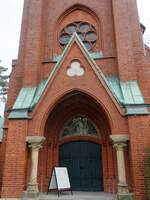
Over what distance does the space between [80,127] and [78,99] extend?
53.7 inches

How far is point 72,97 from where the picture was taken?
37.4 ft

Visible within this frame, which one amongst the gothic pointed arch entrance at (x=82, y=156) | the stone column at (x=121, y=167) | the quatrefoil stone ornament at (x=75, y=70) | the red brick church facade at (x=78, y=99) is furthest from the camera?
the gothic pointed arch entrance at (x=82, y=156)

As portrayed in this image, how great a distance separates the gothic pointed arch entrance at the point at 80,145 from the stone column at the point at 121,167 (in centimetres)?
178

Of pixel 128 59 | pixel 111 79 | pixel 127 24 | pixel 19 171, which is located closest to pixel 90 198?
pixel 19 171

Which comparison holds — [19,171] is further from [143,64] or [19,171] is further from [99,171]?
[143,64]

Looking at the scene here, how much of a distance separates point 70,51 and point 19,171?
5.53m

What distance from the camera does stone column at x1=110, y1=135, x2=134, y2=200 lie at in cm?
862

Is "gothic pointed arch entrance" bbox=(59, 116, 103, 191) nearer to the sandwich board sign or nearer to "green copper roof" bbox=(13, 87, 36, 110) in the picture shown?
the sandwich board sign

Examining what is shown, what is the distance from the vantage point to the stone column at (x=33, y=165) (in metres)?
9.02

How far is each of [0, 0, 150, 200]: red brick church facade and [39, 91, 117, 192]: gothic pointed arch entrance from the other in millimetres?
45

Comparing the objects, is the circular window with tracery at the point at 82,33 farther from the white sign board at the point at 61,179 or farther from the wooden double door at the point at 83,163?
the white sign board at the point at 61,179

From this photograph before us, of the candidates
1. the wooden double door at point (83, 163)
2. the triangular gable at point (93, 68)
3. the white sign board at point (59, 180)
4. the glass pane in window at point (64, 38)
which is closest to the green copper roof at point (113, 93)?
the triangular gable at point (93, 68)

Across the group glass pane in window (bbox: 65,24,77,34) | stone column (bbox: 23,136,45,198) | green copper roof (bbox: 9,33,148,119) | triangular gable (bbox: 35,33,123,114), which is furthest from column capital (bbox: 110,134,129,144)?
glass pane in window (bbox: 65,24,77,34)

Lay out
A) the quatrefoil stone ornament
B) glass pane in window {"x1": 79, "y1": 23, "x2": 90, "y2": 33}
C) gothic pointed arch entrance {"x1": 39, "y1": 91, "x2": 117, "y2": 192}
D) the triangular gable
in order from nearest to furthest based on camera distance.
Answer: the triangular gable < the quatrefoil stone ornament < gothic pointed arch entrance {"x1": 39, "y1": 91, "x2": 117, "y2": 192} < glass pane in window {"x1": 79, "y1": 23, "x2": 90, "y2": 33}
